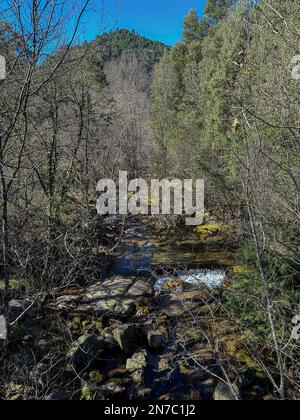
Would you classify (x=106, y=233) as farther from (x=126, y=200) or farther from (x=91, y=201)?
(x=126, y=200)

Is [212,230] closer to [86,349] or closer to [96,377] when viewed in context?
[86,349]

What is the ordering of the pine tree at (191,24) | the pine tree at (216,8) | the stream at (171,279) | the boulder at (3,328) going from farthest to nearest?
the pine tree at (191,24), the pine tree at (216,8), the stream at (171,279), the boulder at (3,328)

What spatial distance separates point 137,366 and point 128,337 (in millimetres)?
640

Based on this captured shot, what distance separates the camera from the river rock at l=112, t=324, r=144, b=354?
612cm

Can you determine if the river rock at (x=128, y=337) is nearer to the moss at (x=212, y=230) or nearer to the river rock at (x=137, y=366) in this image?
the river rock at (x=137, y=366)

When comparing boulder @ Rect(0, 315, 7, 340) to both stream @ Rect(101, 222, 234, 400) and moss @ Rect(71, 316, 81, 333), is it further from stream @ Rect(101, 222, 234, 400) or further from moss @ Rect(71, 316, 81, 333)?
moss @ Rect(71, 316, 81, 333)

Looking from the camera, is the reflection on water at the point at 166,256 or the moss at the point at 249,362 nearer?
the moss at the point at 249,362

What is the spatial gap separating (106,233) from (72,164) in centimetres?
330

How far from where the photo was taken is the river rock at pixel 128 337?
241 inches

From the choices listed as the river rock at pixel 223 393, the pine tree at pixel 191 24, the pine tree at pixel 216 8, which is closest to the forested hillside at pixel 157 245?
the river rock at pixel 223 393

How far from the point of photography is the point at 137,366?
→ 223 inches

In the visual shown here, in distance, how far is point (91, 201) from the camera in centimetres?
1403

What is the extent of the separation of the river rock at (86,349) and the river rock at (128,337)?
0.29 metres
